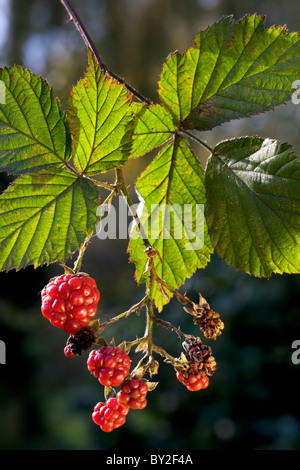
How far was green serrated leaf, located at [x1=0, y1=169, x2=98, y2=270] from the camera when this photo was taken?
52 cm

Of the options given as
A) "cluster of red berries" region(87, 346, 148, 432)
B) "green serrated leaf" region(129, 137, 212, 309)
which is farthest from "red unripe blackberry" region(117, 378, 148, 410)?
"green serrated leaf" region(129, 137, 212, 309)

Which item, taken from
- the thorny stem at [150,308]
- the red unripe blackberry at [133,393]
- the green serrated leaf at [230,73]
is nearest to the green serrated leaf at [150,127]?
the green serrated leaf at [230,73]

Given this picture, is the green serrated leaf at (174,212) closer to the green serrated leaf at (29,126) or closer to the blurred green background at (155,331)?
the green serrated leaf at (29,126)

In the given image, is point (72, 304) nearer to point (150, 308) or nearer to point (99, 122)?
point (150, 308)

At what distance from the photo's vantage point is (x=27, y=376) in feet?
12.7

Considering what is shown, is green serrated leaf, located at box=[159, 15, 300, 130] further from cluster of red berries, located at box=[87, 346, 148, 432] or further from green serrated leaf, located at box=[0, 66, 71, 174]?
cluster of red berries, located at box=[87, 346, 148, 432]

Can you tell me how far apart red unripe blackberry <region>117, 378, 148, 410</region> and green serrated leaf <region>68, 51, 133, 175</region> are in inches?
9.8

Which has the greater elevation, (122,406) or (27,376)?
(122,406)

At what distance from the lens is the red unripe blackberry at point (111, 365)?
493mm

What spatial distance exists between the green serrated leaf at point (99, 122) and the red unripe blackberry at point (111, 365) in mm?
211

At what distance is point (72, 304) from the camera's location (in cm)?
49

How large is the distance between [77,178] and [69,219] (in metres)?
0.06
